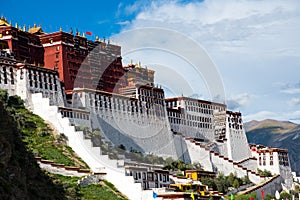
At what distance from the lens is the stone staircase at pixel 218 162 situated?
96.3 m

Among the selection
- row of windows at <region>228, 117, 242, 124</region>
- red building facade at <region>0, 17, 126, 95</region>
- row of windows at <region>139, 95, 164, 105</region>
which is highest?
red building facade at <region>0, 17, 126, 95</region>

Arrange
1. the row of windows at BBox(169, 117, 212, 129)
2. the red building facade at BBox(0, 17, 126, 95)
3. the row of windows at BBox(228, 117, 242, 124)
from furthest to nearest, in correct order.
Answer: the row of windows at BBox(228, 117, 242, 124) → the row of windows at BBox(169, 117, 212, 129) → the red building facade at BBox(0, 17, 126, 95)

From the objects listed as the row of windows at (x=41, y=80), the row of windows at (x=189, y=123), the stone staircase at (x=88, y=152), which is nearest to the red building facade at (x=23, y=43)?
the row of windows at (x=41, y=80)

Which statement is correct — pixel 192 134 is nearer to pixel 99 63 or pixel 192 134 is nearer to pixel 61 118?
pixel 99 63

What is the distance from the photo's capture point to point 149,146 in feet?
298

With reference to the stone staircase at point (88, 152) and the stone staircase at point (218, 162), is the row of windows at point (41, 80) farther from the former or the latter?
the stone staircase at point (218, 162)

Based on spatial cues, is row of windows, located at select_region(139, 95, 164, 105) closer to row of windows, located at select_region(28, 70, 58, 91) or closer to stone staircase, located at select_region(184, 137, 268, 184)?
stone staircase, located at select_region(184, 137, 268, 184)

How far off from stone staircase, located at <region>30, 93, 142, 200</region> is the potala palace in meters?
0.09

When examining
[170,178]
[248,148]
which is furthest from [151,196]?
[248,148]

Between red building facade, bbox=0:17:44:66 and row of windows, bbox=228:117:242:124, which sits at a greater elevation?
red building facade, bbox=0:17:44:66

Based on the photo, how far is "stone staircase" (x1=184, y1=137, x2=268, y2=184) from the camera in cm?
9631

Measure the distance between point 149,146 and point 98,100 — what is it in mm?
9482

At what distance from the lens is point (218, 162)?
97.3 meters

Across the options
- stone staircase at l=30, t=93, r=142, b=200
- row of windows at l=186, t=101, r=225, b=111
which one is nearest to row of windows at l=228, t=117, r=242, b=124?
row of windows at l=186, t=101, r=225, b=111
